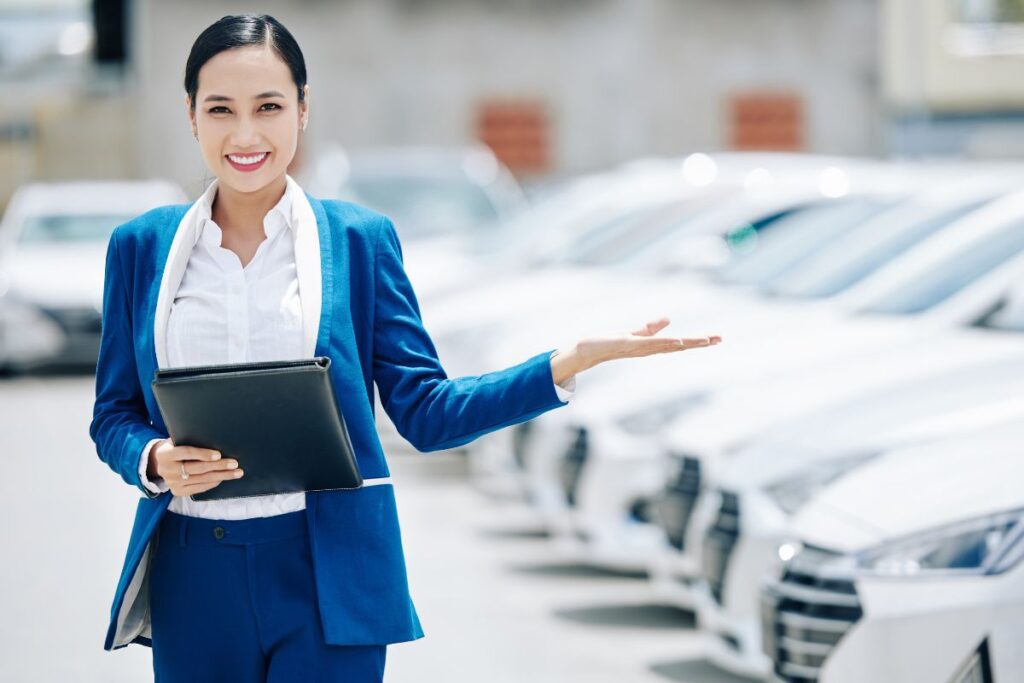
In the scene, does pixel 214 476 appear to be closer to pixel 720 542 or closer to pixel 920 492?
pixel 920 492

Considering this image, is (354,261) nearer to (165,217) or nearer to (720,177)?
(165,217)

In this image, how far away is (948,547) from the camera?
4664 mm

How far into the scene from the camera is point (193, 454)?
113 inches

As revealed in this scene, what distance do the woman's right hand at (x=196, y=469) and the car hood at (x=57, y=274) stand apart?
48.8 feet

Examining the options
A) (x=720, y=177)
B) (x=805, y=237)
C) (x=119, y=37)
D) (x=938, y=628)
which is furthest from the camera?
(x=119, y=37)

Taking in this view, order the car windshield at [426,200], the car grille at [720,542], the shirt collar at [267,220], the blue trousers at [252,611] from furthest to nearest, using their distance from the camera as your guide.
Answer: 1. the car windshield at [426,200]
2. the car grille at [720,542]
3. the shirt collar at [267,220]
4. the blue trousers at [252,611]

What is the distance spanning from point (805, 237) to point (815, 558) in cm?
480

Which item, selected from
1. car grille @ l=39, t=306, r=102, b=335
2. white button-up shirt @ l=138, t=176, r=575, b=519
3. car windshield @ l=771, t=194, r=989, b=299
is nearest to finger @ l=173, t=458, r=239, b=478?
white button-up shirt @ l=138, t=176, r=575, b=519

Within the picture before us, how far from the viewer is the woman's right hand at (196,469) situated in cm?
286

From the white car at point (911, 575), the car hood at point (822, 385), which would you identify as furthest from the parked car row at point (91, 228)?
the white car at point (911, 575)

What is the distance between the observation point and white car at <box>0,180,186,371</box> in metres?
17.9

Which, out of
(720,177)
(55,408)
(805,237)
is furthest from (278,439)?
(55,408)

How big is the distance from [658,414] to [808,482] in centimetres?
200

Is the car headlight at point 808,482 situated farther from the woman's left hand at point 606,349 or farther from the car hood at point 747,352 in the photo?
the woman's left hand at point 606,349
